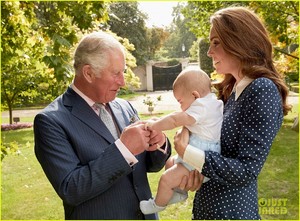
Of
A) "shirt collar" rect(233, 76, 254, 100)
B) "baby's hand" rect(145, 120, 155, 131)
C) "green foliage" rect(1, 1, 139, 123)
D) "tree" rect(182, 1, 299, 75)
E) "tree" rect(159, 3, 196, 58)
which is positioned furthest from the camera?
"tree" rect(159, 3, 196, 58)

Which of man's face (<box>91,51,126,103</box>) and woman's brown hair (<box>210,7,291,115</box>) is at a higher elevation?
woman's brown hair (<box>210,7,291,115</box>)

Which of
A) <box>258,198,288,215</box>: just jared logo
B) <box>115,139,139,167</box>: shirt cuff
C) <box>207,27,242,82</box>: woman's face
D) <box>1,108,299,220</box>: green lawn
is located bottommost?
<box>1,108,299,220</box>: green lawn

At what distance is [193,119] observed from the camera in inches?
72.1

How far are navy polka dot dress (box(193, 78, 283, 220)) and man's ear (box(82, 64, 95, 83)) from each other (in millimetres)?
780

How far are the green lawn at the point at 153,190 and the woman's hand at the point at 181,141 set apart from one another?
3209 mm

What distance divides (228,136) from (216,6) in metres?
8.41

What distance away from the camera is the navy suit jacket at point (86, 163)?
184 cm

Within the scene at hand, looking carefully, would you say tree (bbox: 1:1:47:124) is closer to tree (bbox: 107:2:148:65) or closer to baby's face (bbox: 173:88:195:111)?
baby's face (bbox: 173:88:195:111)

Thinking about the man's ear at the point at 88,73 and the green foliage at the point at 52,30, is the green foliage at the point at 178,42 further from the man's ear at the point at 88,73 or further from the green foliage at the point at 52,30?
the man's ear at the point at 88,73

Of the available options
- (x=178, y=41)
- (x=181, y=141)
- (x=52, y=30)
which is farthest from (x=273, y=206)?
(x=178, y=41)

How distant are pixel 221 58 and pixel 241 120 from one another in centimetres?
32

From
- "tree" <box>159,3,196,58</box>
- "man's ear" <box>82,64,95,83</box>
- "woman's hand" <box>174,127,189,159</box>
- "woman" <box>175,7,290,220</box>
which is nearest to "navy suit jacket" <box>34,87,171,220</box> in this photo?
"man's ear" <box>82,64,95,83</box>

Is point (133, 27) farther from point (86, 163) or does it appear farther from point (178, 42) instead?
point (86, 163)

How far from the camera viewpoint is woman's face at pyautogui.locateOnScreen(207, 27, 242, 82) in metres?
1.82
